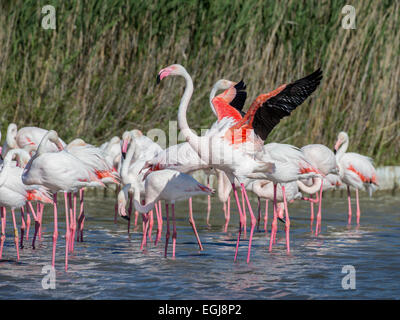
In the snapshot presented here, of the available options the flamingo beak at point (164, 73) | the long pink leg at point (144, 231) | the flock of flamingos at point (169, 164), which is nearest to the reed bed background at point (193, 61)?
the flock of flamingos at point (169, 164)

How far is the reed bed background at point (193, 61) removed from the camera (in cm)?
1094

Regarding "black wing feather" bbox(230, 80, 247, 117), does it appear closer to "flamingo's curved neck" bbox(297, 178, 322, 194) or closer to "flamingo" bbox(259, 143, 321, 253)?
"flamingo" bbox(259, 143, 321, 253)

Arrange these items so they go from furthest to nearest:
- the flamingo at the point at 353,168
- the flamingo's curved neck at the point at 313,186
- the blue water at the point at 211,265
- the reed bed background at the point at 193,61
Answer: the reed bed background at the point at 193,61
the flamingo at the point at 353,168
the flamingo's curved neck at the point at 313,186
the blue water at the point at 211,265

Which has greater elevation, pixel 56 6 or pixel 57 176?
pixel 56 6

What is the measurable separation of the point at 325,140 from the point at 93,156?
5.64 metres

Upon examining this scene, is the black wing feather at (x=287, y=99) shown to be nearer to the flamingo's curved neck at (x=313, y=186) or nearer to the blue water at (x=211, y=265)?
the blue water at (x=211, y=265)

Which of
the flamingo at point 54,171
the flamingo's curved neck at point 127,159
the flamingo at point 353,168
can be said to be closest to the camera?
the flamingo at point 54,171

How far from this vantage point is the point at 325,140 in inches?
492

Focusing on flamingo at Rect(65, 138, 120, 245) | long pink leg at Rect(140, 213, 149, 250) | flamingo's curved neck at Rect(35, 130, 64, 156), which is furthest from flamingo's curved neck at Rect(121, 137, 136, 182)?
flamingo's curved neck at Rect(35, 130, 64, 156)

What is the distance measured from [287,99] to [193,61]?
5.22 m

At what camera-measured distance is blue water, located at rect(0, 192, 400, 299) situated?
5625 mm

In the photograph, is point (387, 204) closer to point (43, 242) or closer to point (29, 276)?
point (43, 242)

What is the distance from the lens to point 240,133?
7.17 meters

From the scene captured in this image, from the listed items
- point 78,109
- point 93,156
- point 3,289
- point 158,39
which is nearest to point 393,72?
point 158,39
